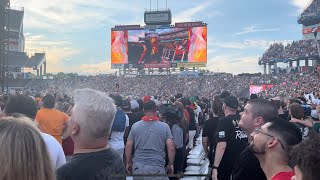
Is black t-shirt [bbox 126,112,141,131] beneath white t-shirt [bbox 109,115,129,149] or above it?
above

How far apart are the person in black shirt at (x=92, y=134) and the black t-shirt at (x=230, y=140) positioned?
2784 millimetres

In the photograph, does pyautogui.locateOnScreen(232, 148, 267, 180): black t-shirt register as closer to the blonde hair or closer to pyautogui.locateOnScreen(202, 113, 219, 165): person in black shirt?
the blonde hair

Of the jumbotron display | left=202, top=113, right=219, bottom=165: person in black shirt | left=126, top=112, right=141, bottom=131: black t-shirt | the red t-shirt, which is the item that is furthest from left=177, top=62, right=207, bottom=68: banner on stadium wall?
the red t-shirt

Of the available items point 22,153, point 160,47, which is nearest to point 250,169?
point 22,153

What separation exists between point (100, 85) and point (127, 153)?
52.3 m

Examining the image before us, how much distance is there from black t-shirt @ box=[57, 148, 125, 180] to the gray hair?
0.47 feet

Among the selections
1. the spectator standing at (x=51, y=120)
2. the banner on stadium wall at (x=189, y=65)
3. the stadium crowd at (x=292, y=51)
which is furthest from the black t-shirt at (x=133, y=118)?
the stadium crowd at (x=292, y=51)

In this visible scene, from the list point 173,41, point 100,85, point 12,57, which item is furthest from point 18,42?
point 173,41

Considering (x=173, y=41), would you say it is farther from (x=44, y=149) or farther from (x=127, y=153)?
(x=44, y=149)

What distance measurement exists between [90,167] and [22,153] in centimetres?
90

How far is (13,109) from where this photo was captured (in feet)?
15.1

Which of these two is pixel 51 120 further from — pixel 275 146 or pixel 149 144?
pixel 275 146

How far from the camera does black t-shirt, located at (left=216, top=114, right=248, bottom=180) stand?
5.33 metres

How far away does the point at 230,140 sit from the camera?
5.36m
